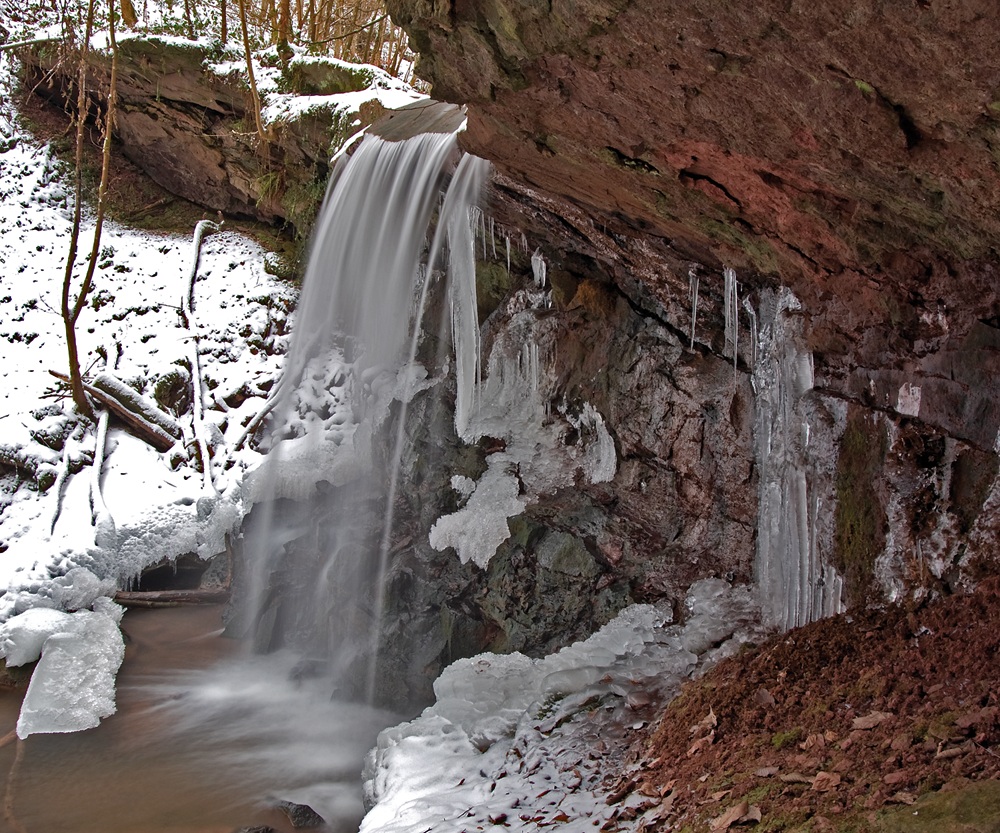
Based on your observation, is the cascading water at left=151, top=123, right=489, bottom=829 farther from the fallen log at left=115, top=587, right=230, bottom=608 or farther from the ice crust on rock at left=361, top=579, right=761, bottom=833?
the ice crust on rock at left=361, top=579, right=761, bottom=833

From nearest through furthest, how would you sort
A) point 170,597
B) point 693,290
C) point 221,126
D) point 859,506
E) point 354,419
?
point 859,506 < point 693,290 < point 170,597 < point 354,419 < point 221,126

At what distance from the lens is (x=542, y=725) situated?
4.30m

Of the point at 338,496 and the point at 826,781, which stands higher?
the point at 338,496

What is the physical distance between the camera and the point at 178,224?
10.6 metres

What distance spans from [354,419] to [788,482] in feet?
16.2

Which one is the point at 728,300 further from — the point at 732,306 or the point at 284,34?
the point at 284,34

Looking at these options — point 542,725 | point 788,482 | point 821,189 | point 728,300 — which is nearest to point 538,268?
point 728,300

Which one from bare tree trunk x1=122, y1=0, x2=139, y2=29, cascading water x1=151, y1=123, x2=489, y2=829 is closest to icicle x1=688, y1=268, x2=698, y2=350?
cascading water x1=151, y1=123, x2=489, y2=829

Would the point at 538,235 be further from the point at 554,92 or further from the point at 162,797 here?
the point at 162,797

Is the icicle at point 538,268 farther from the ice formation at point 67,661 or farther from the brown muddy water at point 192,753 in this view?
the ice formation at point 67,661

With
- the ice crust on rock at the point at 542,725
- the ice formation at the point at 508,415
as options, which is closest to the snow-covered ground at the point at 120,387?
the ice formation at the point at 508,415

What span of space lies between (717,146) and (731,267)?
3.92ft

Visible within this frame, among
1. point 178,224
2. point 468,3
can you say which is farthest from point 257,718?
point 178,224

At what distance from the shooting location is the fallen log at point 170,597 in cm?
731
